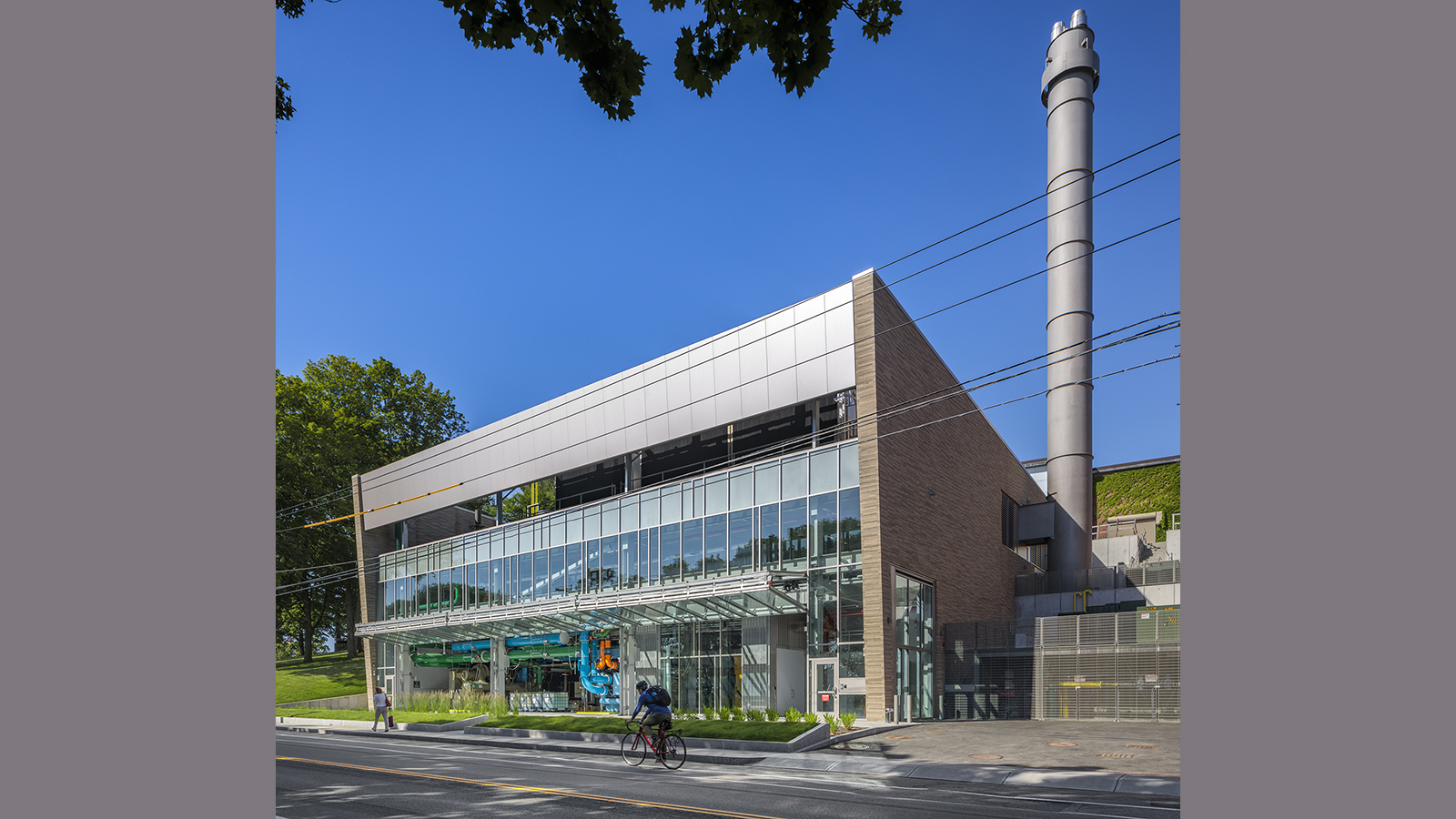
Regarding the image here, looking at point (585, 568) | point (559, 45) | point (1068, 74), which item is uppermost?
point (1068, 74)

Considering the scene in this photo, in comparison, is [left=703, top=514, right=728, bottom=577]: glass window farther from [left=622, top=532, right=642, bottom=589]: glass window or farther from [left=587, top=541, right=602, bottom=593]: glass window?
[left=587, top=541, right=602, bottom=593]: glass window

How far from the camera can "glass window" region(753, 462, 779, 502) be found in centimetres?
2952

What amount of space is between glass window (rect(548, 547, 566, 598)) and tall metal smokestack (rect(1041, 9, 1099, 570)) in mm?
22986

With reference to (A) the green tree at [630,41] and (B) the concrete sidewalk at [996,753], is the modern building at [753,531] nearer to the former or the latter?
(B) the concrete sidewalk at [996,753]

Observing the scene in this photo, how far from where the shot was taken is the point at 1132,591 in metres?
39.5

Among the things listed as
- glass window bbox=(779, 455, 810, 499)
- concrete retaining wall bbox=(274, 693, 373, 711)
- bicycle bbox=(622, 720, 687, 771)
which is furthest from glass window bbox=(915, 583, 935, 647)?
concrete retaining wall bbox=(274, 693, 373, 711)

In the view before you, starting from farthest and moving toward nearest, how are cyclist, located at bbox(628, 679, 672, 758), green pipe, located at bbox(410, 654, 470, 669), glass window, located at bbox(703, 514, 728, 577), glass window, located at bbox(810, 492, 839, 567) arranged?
1. green pipe, located at bbox(410, 654, 470, 669)
2. glass window, located at bbox(703, 514, 728, 577)
3. glass window, located at bbox(810, 492, 839, 567)
4. cyclist, located at bbox(628, 679, 672, 758)

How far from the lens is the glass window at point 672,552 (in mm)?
32344

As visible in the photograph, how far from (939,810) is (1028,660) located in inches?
739

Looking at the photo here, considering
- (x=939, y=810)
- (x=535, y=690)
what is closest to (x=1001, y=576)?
(x=535, y=690)

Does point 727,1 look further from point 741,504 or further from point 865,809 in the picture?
point 741,504

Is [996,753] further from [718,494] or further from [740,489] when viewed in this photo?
[718,494]

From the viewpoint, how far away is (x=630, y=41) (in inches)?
266

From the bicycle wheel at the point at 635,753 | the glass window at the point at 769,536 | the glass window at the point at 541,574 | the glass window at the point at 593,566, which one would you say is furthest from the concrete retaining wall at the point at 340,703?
the bicycle wheel at the point at 635,753
